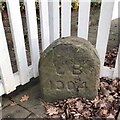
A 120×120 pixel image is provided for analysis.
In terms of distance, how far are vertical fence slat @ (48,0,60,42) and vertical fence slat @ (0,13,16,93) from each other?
2.21 feet

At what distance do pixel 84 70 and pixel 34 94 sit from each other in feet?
2.42

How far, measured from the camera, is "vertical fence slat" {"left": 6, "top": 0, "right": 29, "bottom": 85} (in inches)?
84.4

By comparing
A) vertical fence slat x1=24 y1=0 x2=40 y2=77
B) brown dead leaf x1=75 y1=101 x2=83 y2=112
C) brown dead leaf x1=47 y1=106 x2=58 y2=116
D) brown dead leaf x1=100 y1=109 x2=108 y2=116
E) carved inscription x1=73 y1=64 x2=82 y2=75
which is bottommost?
brown dead leaf x1=47 y1=106 x2=58 y2=116

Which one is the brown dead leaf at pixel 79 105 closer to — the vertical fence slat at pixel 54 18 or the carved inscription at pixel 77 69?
the carved inscription at pixel 77 69

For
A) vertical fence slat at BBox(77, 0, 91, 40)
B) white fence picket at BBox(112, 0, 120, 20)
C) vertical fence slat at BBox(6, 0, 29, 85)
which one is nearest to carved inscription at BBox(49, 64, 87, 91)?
vertical fence slat at BBox(6, 0, 29, 85)

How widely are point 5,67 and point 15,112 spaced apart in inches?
19.1

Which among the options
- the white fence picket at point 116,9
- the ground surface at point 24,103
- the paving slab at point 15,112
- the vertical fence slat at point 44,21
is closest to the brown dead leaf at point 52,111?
the ground surface at point 24,103

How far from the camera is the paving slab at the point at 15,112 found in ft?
7.62

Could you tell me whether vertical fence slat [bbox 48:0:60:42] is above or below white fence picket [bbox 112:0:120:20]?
above

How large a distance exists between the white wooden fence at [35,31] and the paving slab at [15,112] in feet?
0.62

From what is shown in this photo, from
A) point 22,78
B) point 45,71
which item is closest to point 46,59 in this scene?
point 45,71

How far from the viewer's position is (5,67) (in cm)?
234

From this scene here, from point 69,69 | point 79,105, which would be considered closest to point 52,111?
point 79,105

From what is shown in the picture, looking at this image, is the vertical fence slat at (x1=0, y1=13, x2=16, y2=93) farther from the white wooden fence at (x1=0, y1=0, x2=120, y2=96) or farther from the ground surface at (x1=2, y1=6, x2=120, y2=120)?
the ground surface at (x1=2, y1=6, x2=120, y2=120)
